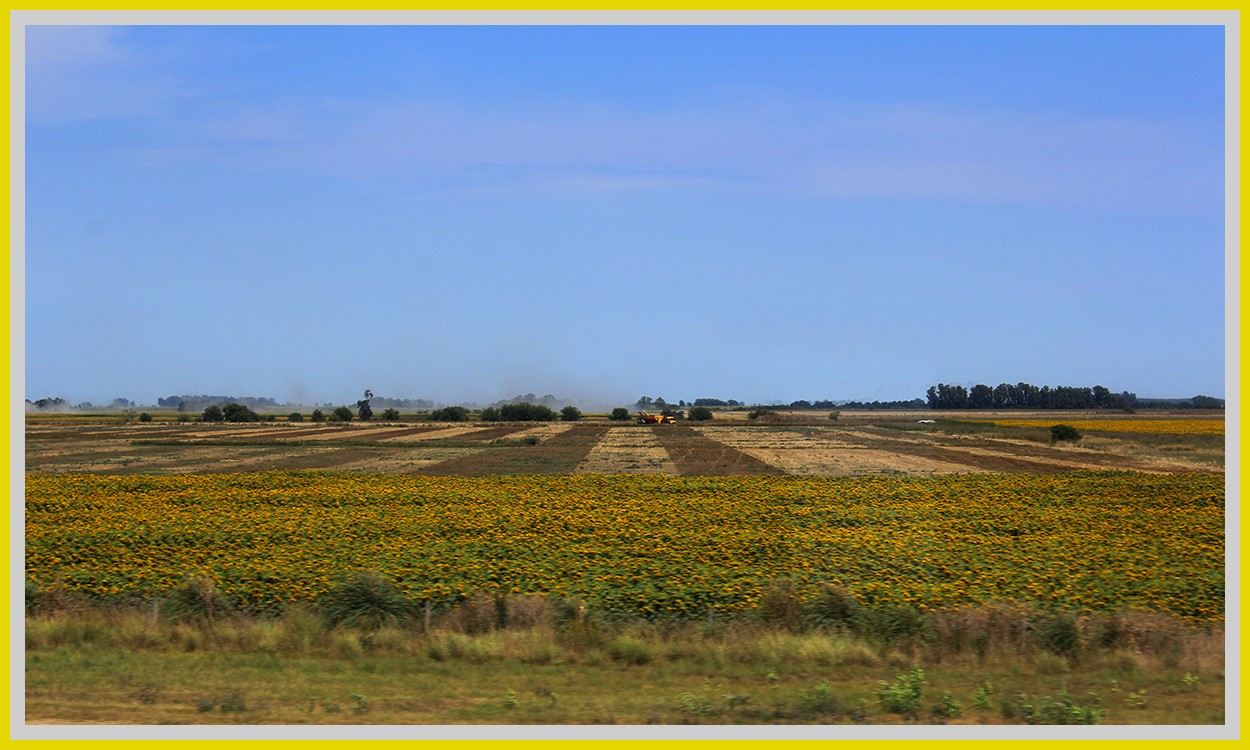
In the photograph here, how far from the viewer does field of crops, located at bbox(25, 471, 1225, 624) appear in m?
11.2

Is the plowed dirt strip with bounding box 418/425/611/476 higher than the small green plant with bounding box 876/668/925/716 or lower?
higher

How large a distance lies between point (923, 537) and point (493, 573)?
6.80 meters

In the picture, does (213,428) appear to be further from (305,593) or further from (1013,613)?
(1013,613)

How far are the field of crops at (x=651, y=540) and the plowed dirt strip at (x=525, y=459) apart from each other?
5.51 metres

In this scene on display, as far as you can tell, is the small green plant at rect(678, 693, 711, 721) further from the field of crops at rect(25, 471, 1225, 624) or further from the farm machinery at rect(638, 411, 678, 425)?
the farm machinery at rect(638, 411, 678, 425)

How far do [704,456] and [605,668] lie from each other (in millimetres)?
23202

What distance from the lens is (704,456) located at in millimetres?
32188

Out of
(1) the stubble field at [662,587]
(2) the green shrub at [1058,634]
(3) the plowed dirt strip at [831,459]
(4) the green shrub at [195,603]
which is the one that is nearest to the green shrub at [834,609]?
(1) the stubble field at [662,587]

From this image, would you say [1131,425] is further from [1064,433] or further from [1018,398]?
[1018,398]

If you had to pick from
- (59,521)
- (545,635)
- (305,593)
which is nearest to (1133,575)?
(545,635)

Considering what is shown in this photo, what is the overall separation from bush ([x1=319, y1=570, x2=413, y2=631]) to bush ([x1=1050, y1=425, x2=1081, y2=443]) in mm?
24382

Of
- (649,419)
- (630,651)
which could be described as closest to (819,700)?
(630,651)

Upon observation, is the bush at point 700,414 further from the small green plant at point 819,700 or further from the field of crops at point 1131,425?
the small green plant at point 819,700

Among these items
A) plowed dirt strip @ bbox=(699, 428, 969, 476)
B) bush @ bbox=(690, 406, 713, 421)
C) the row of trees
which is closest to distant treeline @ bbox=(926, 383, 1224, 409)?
the row of trees
